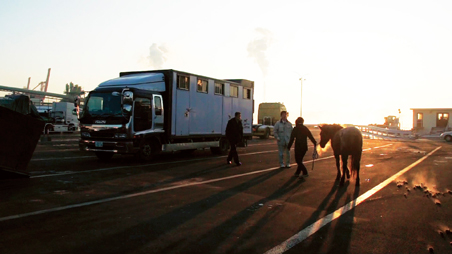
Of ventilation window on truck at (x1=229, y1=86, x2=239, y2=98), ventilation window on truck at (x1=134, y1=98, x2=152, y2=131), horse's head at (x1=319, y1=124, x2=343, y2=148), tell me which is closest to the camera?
horse's head at (x1=319, y1=124, x2=343, y2=148)

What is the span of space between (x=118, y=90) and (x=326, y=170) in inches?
305

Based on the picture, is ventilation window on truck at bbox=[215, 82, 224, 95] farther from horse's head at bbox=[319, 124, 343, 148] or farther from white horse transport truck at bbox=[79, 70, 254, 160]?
horse's head at bbox=[319, 124, 343, 148]

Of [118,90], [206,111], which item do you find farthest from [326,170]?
[118,90]

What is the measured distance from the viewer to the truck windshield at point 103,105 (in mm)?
13328

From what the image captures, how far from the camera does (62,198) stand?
745cm

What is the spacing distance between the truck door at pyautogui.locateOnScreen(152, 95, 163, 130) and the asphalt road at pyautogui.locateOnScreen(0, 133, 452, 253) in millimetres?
3626

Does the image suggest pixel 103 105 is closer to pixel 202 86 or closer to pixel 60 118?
pixel 202 86

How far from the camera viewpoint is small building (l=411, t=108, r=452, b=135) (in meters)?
53.9

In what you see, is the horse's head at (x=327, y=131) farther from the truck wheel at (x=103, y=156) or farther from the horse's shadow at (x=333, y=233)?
the truck wheel at (x=103, y=156)

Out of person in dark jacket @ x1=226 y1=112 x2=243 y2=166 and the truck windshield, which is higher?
the truck windshield

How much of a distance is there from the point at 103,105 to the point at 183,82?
346 cm

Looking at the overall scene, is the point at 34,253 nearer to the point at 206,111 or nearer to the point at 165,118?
the point at 165,118

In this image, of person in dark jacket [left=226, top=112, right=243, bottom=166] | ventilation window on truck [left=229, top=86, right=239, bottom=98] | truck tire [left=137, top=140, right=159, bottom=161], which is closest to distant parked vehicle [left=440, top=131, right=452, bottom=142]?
ventilation window on truck [left=229, top=86, right=239, bottom=98]

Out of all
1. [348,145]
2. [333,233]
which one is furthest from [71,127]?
[333,233]
